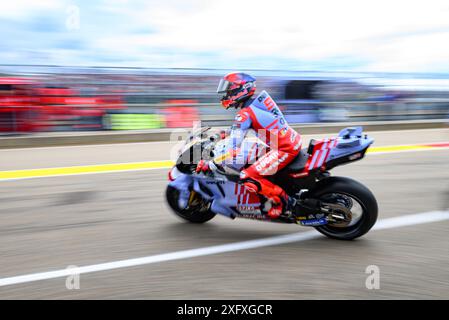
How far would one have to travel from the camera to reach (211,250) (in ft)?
14.8

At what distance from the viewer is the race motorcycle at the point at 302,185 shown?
454cm

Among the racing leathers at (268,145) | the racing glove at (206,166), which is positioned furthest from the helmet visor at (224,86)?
the racing glove at (206,166)

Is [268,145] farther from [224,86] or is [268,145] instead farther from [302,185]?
[224,86]

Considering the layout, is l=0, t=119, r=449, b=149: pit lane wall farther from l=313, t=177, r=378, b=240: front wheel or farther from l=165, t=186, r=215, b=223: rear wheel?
l=313, t=177, r=378, b=240: front wheel

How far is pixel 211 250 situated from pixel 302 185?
3.55 feet

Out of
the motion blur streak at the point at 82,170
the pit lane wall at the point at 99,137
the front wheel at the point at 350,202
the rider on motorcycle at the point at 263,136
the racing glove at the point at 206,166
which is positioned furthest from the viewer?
the pit lane wall at the point at 99,137

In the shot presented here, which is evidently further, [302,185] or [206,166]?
[206,166]

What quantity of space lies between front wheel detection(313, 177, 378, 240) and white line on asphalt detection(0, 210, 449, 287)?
0.30 metres

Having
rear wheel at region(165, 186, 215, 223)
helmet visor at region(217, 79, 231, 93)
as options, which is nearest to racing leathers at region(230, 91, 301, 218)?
helmet visor at region(217, 79, 231, 93)

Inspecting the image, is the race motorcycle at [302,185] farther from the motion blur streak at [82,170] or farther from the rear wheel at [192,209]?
the motion blur streak at [82,170]

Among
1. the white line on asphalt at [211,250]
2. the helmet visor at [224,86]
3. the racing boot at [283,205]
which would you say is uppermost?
the helmet visor at [224,86]

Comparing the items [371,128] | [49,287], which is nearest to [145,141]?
[371,128]

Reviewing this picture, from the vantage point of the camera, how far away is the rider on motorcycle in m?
4.66

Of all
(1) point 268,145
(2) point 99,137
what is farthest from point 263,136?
(2) point 99,137
